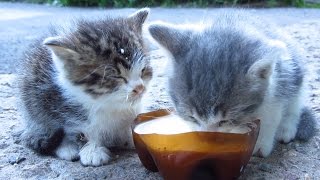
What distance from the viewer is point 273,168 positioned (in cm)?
291

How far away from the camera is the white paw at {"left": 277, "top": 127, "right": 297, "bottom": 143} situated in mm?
3277

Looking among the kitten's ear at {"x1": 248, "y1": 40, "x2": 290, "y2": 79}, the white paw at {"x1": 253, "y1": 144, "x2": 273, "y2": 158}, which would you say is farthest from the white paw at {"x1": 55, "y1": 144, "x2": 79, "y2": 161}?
the kitten's ear at {"x1": 248, "y1": 40, "x2": 290, "y2": 79}

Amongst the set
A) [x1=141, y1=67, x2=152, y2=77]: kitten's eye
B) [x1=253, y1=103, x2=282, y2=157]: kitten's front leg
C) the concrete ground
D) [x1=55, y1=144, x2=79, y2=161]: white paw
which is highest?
[x1=141, y1=67, x2=152, y2=77]: kitten's eye

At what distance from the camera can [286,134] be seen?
3.28 meters

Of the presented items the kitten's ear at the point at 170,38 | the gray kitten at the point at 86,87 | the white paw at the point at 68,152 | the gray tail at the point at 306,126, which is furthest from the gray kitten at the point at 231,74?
the white paw at the point at 68,152

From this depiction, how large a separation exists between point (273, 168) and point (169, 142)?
0.71 m

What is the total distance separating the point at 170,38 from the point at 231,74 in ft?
1.56

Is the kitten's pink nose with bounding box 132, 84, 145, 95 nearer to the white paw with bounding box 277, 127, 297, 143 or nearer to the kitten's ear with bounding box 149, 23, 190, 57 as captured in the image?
the kitten's ear with bounding box 149, 23, 190, 57

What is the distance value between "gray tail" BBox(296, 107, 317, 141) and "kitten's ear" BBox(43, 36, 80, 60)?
146 centimetres

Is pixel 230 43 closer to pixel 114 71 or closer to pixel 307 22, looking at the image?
pixel 114 71

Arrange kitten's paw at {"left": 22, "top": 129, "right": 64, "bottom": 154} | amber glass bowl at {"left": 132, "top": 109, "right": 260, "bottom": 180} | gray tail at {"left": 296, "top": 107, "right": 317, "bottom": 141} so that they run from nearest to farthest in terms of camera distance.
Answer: amber glass bowl at {"left": 132, "top": 109, "right": 260, "bottom": 180} → kitten's paw at {"left": 22, "top": 129, "right": 64, "bottom": 154} → gray tail at {"left": 296, "top": 107, "right": 317, "bottom": 141}

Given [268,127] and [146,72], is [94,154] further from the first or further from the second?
[268,127]

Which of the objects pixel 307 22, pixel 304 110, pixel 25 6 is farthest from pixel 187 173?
pixel 25 6

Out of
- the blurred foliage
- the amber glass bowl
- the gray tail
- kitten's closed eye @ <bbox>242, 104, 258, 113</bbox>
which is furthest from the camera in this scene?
the blurred foliage
